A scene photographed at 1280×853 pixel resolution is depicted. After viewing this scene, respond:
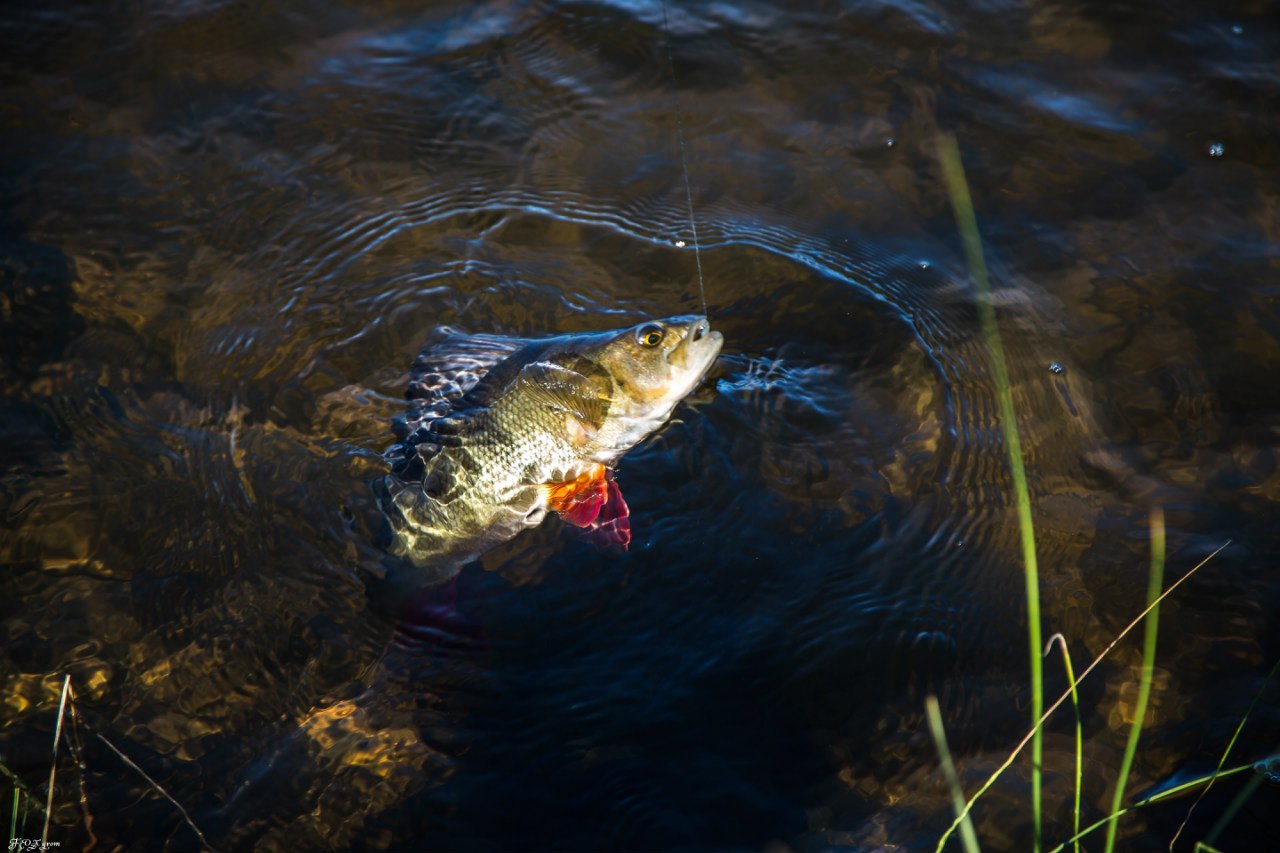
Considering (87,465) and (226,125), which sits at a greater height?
(226,125)

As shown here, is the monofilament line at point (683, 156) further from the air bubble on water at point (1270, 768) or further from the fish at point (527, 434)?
the air bubble on water at point (1270, 768)

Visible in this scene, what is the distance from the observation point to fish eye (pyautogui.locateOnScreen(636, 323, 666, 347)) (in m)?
3.99

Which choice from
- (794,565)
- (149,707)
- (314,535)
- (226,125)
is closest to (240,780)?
(149,707)

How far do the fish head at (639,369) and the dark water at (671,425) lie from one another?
0.77ft

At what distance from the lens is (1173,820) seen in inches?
123

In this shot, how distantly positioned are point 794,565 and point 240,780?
214cm

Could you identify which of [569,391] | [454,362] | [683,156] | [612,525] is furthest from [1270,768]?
[683,156]

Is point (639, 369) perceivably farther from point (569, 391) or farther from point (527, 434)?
point (527, 434)

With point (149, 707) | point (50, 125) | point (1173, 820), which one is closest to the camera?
point (1173, 820)

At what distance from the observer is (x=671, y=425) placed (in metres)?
4.34

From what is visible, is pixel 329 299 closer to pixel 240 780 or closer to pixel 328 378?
pixel 328 378

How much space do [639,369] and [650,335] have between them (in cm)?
15

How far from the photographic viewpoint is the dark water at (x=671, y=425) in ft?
10.9

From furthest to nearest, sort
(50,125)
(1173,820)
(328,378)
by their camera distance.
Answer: (50,125), (328,378), (1173,820)
